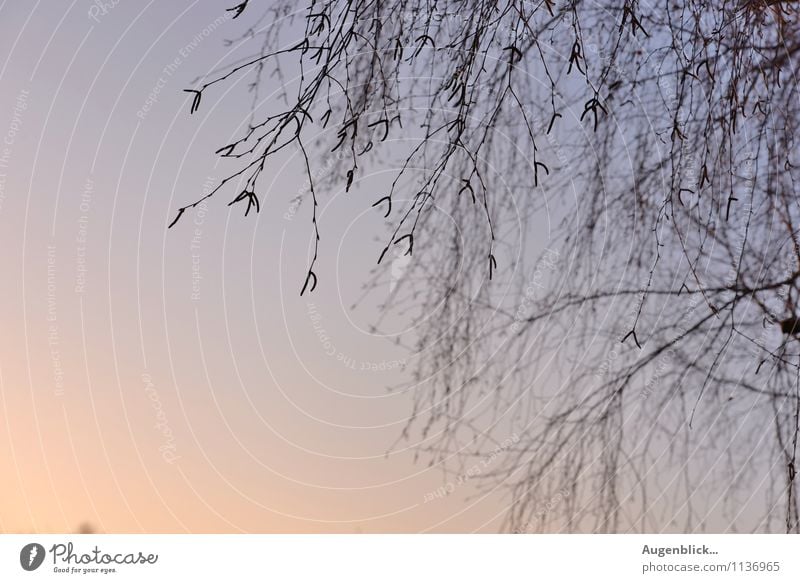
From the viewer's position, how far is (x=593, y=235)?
5.78 feet

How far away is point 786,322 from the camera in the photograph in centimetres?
182

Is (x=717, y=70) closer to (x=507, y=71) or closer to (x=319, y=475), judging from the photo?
(x=507, y=71)

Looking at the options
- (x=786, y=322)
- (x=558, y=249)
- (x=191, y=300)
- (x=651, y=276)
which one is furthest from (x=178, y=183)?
(x=786, y=322)

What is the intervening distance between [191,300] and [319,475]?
1.33 ft

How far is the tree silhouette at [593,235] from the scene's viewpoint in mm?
1703
